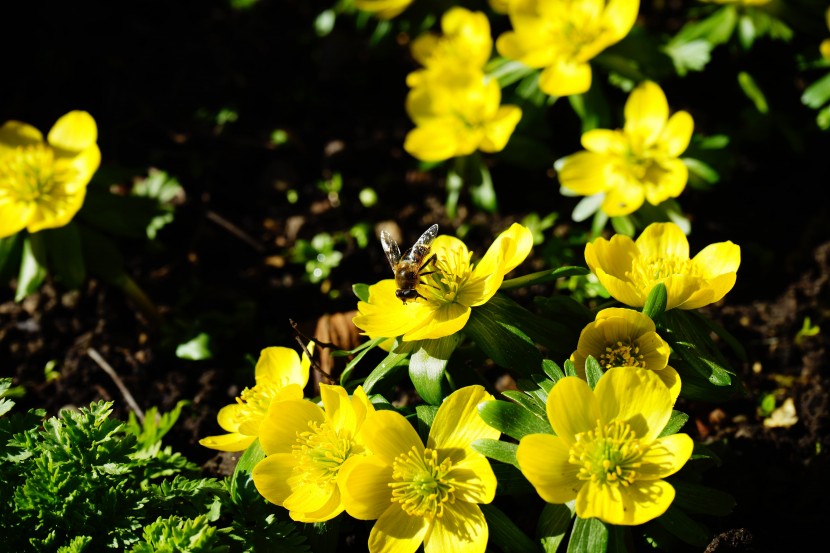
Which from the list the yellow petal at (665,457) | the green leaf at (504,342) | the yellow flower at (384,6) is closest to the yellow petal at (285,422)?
the green leaf at (504,342)

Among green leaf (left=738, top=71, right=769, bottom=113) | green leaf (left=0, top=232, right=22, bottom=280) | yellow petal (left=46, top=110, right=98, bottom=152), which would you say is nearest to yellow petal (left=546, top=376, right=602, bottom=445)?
green leaf (left=738, top=71, right=769, bottom=113)

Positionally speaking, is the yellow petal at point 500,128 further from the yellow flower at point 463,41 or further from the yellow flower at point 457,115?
the yellow flower at point 463,41

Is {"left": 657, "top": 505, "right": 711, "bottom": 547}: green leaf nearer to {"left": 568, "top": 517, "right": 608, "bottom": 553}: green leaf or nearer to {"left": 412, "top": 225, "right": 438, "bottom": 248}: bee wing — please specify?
{"left": 568, "top": 517, "right": 608, "bottom": 553}: green leaf

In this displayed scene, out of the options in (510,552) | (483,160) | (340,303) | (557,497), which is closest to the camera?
(557,497)

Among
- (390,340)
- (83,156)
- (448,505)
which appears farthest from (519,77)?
(448,505)

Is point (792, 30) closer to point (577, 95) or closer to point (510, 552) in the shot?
point (577, 95)

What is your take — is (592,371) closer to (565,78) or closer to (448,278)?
(448,278)

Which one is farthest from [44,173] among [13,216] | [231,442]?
[231,442]
